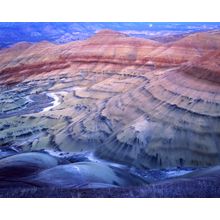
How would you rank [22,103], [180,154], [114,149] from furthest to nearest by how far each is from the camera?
[22,103]
[114,149]
[180,154]

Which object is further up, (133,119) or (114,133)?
(133,119)

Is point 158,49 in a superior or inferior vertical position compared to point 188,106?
inferior

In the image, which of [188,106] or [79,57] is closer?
[188,106]

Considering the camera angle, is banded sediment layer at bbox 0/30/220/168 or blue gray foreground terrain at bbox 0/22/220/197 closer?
blue gray foreground terrain at bbox 0/22/220/197

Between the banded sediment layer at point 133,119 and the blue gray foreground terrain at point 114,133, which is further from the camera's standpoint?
the banded sediment layer at point 133,119

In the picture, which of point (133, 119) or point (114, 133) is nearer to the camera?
point (114, 133)

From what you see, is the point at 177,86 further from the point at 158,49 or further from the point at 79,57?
the point at 79,57
